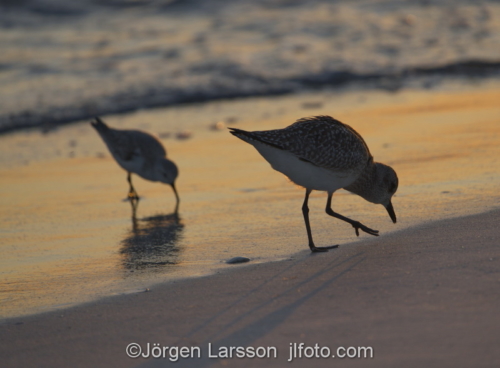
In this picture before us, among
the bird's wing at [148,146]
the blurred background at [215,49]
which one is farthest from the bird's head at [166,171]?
the blurred background at [215,49]

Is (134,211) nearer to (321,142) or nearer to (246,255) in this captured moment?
(246,255)

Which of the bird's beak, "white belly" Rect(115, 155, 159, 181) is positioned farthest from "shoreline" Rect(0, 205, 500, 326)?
"white belly" Rect(115, 155, 159, 181)

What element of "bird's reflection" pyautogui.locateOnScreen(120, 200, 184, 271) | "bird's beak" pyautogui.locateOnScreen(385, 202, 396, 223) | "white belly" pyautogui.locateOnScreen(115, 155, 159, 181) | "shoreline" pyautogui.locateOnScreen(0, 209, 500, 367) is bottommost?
"shoreline" pyautogui.locateOnScreen(0, 209, 500, 367)

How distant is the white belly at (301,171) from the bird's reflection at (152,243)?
0.97 m

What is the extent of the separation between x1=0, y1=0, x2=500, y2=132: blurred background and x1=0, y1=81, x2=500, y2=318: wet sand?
5.07 feet

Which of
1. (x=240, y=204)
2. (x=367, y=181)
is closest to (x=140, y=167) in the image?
(x=240, y=204)

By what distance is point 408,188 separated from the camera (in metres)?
6.57

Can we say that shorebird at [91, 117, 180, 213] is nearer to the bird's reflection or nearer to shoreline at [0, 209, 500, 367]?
the bird's reflection

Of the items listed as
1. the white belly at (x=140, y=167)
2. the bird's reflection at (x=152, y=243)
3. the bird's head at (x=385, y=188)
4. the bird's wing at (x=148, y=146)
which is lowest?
the bird's reflection at (x=152, y=243)

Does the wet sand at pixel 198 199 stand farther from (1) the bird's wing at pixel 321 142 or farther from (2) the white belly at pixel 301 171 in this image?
(1) the bird's wing at pixel 321 142

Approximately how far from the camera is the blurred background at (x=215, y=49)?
493 inches

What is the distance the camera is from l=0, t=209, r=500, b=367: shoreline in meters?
3.37

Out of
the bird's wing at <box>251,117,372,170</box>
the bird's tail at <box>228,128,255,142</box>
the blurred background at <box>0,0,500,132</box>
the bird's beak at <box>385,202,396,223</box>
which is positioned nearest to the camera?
the bird's tail at <box>228,128,255,142</box>

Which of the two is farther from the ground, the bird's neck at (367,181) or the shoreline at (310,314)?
the bird's neck at (367,181)
